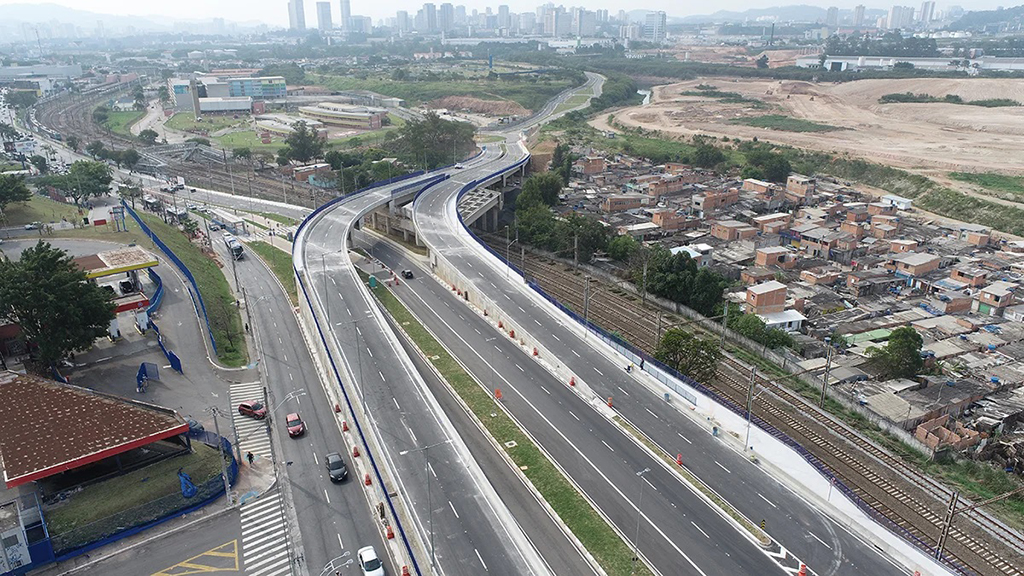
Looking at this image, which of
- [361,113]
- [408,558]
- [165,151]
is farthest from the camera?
[361,113]

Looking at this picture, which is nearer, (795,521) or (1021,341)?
(795,521)

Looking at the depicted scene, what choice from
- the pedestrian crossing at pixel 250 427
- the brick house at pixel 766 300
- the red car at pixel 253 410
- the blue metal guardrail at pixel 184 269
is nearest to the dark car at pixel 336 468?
the pedestrian crossing at pixel 250 427

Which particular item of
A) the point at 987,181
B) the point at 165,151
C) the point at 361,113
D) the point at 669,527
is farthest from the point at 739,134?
the point at 669,527

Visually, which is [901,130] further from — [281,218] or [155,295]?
[155,295]

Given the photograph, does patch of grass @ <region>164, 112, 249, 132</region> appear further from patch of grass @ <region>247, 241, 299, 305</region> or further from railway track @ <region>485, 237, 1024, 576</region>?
railway track @ <region>485, 237, 1024, 576</region>

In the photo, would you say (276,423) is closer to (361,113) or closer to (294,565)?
(294,565)

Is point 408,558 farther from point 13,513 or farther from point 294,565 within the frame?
point 13,513

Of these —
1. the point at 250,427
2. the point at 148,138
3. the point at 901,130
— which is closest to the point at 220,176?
the point at 148,138

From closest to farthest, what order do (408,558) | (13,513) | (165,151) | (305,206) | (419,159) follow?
(408,558) < (13,513) < (305,206) < (419,159) < (165,151)
